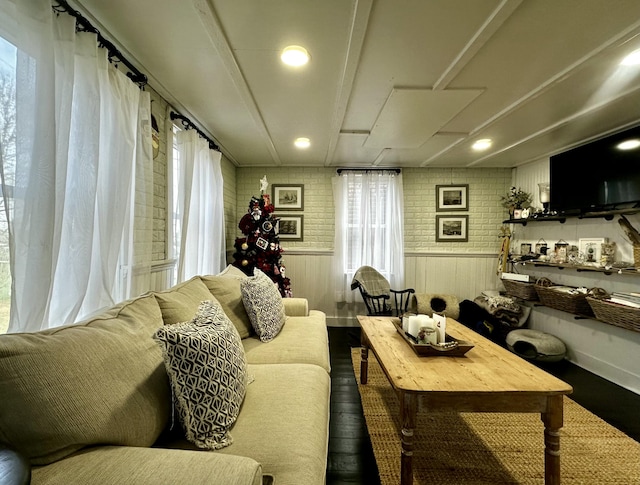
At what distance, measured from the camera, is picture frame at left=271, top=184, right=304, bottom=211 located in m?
4.45

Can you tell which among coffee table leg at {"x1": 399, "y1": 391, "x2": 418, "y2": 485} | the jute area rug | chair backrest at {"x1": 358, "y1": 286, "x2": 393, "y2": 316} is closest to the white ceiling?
coffee table leg at {"x1": 399, "y1": 391, "x2": 418, "y2": 485}

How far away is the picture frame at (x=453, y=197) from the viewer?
4.43 metres

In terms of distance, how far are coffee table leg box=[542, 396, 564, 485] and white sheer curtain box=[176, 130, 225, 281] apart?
2518 millimetres

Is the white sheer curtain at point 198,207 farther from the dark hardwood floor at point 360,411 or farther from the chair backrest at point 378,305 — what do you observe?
the chair backrest at point 378,305

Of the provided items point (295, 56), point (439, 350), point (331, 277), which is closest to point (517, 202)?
point (331, 277)

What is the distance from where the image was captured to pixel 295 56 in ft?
5.73

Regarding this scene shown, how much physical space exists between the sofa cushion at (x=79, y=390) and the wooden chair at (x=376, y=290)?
3119 mm

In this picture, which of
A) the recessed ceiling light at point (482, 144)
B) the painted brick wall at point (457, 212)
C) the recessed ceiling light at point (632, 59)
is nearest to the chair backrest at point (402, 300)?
the painted brick wall at point (457, 212)

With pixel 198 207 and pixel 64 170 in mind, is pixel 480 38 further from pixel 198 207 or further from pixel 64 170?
pixel 198 207

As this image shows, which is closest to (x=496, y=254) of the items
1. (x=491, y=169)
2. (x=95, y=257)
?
(x=491, y=169)

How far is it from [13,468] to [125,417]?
0.31 m

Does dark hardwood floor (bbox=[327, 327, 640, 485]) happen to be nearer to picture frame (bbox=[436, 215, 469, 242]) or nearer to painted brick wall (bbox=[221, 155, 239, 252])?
picture frame (bbox=[436, 215, 469, 242])

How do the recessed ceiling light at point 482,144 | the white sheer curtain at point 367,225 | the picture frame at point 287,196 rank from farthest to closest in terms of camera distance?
the picture frame at point 287,196
the white sheer curtain at point 367,225
the recessed ceiling light at point 482,144

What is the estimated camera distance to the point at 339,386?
2.53 m
